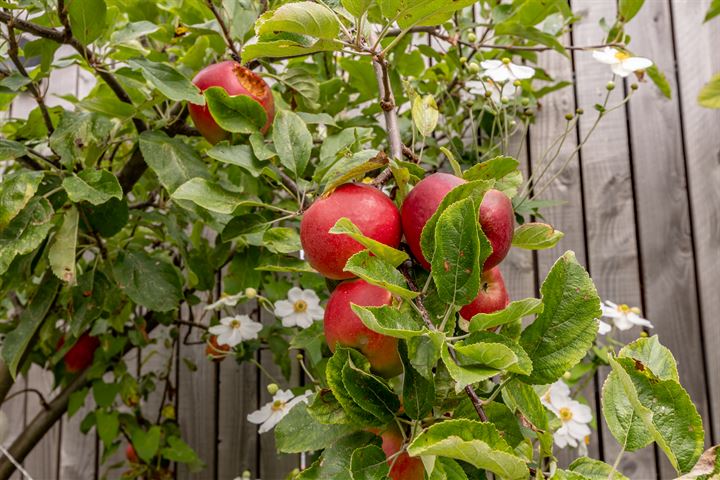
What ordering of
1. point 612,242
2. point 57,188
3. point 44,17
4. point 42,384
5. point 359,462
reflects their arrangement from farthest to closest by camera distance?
point 42,384
point 612,242
point 44,17
point 57,188
point 359,462

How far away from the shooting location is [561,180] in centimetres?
158

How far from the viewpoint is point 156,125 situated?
0.91m

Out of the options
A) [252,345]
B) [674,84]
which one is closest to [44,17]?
[252,345]

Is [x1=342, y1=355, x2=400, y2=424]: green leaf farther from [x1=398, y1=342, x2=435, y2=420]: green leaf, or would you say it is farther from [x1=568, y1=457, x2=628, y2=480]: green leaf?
[x1=568, y1=457, x2=628, y2=480]: green leaf

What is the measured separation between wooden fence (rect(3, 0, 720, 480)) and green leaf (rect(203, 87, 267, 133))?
3.08ft

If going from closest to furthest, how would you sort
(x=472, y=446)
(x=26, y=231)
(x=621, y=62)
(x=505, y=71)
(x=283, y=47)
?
(x=472, y=446) < (x=283, y=47) < (x=26, y=231) < (x=505, y=71) < (x=621, y=62)

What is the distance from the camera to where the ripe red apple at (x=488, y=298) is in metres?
0.53

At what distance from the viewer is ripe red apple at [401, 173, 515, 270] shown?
1.62ft

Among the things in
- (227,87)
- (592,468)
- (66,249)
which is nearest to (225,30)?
(227,87)

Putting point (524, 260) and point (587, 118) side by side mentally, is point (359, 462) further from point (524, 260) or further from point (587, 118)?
point (587, 118)

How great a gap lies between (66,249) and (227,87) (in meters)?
0.29

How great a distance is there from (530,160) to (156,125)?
3.21 ft

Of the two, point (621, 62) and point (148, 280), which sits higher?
point (621, 62)

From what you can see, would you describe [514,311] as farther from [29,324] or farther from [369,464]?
[29,324]
